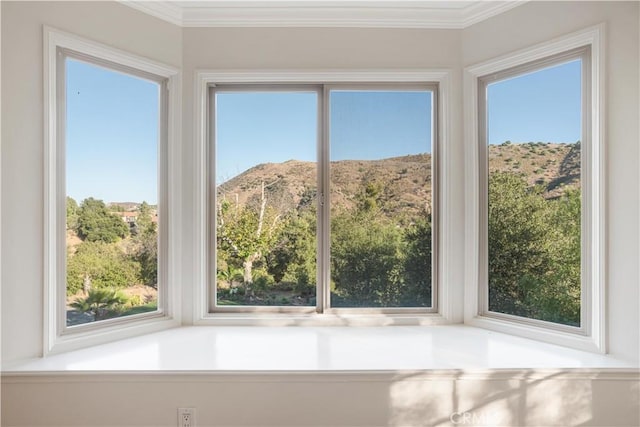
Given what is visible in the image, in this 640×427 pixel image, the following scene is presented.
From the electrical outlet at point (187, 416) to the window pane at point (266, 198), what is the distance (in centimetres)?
79

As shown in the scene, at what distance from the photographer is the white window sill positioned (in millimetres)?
1663

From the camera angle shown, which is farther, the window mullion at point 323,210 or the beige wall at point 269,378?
the window mullion at point 323,210

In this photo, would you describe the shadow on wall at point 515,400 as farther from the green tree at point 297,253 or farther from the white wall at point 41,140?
the green tree at point 297,253

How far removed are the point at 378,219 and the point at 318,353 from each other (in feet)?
3.19

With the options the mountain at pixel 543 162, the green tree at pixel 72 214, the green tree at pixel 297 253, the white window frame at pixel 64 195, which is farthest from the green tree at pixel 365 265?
the green tree at pixel 72 214

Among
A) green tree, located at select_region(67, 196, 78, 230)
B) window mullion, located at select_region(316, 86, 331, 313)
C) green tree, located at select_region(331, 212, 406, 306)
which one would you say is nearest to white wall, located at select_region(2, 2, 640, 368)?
green tree, located at select_region(67, 196, 78, 230)

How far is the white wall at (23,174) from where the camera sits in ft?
5.57

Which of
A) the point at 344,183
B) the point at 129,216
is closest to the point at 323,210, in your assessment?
the point at 344,183

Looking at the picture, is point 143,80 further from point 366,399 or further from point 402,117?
point 366,399

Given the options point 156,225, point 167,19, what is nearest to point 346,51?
point 167,19

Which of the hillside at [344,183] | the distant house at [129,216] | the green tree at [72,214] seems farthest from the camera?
the hillside at [344,183]

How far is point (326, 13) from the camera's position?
2.22 metres

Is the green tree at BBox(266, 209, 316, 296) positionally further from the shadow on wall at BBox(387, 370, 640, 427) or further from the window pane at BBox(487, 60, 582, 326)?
the window pane at BBox(487, 60, 582, 326)

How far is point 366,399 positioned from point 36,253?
179cm
